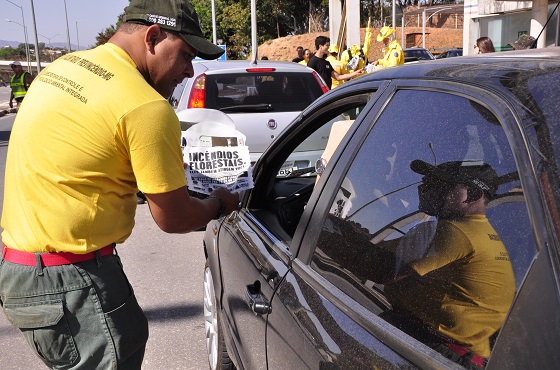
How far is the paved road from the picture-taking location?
13.2 feet

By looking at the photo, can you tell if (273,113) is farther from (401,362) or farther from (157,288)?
(401,362)

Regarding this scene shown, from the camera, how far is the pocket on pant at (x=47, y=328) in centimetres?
203

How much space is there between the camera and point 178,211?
2107mm

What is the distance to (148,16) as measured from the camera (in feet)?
6.81

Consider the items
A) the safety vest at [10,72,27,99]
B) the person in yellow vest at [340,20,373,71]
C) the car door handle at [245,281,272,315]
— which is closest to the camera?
the car door handle at [245,281,272,315]

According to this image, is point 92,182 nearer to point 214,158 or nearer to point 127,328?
point 127,328

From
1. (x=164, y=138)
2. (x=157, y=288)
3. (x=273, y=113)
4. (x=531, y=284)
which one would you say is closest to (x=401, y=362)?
(x=531, y=284)

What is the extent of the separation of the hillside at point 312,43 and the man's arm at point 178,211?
3697 centimetres

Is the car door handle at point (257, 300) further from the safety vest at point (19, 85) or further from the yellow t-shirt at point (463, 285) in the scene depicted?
the safety vest at point (19, 85)

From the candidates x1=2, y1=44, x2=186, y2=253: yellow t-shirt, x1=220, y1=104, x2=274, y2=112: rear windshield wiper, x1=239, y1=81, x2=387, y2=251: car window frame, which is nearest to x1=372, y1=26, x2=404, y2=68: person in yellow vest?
x1=220, y1=104, x2=274, y2=112: rear windshield wiper

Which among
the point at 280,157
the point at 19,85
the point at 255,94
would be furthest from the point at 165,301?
the point at 19,85

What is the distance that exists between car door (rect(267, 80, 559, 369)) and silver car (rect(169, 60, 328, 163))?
5.34 metres

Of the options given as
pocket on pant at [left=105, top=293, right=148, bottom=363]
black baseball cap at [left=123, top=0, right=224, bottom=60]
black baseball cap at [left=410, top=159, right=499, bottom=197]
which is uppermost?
black baseball cap at [left=123, top=0, right=224, bottom=60]

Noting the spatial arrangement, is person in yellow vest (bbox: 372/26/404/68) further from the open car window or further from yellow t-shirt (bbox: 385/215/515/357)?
yellow t-shirt (bbox: 385/215/515/357)
